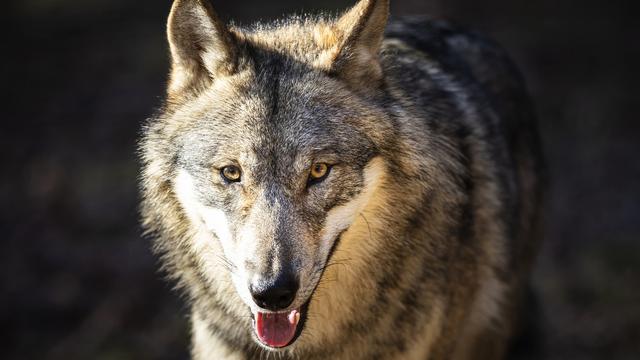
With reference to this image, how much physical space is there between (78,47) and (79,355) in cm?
538

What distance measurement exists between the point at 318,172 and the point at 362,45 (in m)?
0.70

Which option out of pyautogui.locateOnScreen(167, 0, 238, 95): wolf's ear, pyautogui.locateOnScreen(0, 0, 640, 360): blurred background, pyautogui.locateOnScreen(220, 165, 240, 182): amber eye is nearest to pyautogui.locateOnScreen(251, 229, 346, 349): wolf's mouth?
pyautogui.locateOnScreen(220, 165, 240, 182): amber eye

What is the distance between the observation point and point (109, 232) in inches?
316

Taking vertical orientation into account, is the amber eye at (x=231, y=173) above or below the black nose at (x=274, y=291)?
above

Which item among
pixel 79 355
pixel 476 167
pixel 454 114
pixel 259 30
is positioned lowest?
pixel 79 355

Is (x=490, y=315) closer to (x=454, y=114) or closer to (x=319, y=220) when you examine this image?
→ (x=454, y=114)

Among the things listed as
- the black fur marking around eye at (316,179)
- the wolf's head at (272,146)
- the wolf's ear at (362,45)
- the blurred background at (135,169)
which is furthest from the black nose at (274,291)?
the blurred background at (135,169)

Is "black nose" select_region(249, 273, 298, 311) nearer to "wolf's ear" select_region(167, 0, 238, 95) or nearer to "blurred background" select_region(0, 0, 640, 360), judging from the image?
"wolf's ear" select_region(167, 0, 238, 95)

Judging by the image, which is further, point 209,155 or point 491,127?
point 491,127

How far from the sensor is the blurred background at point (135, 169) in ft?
22.6

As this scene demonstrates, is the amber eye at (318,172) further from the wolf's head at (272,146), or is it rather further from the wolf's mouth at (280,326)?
the wolf's mouth at (280,326)

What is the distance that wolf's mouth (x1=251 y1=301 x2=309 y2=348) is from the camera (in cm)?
361

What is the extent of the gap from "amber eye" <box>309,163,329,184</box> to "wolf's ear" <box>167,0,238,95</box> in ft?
2.22

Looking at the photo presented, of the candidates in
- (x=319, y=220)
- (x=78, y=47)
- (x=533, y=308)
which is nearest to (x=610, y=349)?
(x=533, y=308)
